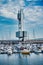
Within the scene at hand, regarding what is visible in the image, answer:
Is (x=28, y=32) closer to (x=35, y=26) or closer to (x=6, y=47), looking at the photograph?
(x=35, y=26)

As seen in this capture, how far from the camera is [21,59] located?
278cm

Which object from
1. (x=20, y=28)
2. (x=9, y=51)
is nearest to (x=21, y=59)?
(x=9, y=51)

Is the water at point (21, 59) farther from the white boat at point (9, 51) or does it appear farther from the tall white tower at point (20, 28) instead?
the tall white tower at point (20, 28)

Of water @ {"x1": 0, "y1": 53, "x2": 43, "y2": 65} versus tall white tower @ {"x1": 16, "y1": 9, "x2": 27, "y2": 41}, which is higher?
tall white tower @ {"x1": 16, "y1": 9, "x2": 27, "y2": 41}

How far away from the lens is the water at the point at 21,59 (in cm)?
273

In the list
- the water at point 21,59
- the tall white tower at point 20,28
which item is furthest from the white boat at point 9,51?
the tall white tower at point 20,28

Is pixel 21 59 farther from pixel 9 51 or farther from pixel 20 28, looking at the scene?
pixel 20 28

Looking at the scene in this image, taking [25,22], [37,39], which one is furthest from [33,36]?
[25,22]

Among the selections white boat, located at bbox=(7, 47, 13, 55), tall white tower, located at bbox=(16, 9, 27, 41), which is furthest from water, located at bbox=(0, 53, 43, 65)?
tall white tower, located at bbox=(16, 9, 27, 41)

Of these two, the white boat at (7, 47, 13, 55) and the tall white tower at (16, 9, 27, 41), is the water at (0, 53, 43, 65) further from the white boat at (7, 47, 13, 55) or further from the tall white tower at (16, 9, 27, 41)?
the tall white tower at (16, 9, 27, 41)

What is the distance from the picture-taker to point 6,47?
2.80 metres

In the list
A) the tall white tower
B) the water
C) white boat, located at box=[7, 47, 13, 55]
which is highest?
the tall white tower

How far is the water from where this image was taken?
107 inches

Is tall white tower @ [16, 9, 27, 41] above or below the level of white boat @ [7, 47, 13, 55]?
above
